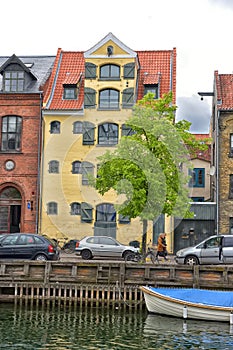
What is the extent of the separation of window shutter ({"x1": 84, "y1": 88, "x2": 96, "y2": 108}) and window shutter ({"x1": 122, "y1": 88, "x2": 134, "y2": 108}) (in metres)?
2.19

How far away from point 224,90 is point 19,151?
15.9 meters

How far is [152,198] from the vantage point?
3123 centimetres

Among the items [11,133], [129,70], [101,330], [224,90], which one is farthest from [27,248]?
[224,90]

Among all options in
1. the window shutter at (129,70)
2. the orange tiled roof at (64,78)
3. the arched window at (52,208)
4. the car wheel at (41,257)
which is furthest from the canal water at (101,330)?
the window shutter at (129,70)

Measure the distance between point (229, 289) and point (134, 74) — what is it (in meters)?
21.4

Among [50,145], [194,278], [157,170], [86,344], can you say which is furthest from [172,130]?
[86,344]

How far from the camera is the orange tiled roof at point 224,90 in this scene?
138 ft

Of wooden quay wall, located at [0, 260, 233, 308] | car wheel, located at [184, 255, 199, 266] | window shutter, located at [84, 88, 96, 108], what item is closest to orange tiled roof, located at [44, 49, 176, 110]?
window shutter, located at [84, 88, 96, 108]

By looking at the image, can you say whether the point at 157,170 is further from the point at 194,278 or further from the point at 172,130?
the point at 194,278

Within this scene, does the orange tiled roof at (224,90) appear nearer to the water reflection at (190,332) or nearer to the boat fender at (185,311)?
the boat fender at (185,311)

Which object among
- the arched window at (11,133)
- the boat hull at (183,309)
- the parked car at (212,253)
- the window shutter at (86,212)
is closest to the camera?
the boat hull at (183,309)

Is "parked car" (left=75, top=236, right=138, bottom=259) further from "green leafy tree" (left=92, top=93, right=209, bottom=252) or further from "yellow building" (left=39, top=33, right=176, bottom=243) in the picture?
"yellow building" (left=39, top=33, right=176, bottom=243)

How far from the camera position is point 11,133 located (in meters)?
43.2

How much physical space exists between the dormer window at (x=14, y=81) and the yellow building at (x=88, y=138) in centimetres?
211
